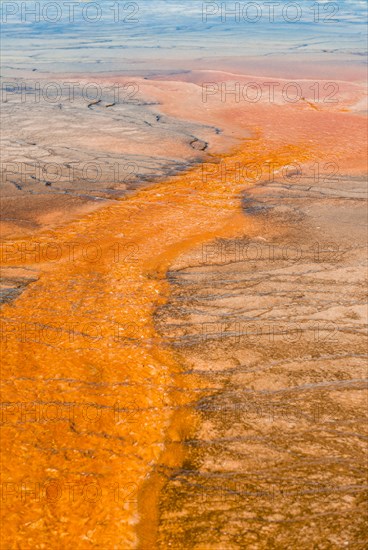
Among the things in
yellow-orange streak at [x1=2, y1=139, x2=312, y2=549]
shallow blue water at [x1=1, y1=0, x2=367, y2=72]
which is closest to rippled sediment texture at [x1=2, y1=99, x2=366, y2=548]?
yellow-orange streak at [x1=2, y1=139, x2=312, y2=549]

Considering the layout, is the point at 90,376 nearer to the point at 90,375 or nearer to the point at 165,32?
the point at 90,375

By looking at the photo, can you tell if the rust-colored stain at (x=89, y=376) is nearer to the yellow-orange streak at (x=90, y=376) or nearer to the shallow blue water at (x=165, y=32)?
the yellow-orange streak at (x=90, y=376)

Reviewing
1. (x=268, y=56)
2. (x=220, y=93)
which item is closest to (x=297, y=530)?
(x=220, y=93)

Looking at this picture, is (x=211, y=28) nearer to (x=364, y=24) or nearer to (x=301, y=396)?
(x=364, y=24)

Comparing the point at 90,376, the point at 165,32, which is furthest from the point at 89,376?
the point at 165,32

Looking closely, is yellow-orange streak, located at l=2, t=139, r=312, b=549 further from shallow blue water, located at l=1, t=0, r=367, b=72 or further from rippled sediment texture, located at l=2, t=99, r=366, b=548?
shallow blue water, located at l=1, t=0, r=367, b=72
